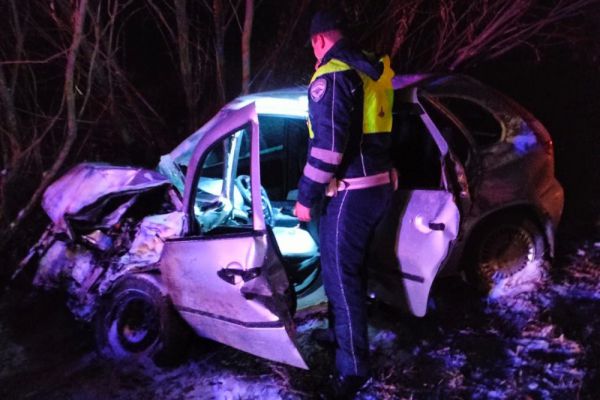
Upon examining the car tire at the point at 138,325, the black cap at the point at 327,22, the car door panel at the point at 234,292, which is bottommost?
the car tire at the point at 138,325

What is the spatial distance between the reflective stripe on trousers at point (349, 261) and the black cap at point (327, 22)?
2.77 feet

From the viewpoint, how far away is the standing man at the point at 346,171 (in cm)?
256

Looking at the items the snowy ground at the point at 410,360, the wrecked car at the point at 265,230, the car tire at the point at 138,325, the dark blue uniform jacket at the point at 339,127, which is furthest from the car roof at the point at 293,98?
the snowy ground at the point at 410,360

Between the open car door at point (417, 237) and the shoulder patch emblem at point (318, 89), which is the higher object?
the shoulder patch emblem at point (318, 89)

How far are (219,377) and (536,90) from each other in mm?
6243

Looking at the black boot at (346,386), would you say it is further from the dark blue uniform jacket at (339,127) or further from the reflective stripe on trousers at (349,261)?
the dark blue uniform jacket at (339,127)

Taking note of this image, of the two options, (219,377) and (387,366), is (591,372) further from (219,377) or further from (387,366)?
(219,377)

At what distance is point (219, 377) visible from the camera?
10.6ft

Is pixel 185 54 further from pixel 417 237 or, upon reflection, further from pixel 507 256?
pixel 507 256

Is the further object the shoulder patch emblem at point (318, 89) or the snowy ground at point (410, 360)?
the snowy ground at point (410, 360)

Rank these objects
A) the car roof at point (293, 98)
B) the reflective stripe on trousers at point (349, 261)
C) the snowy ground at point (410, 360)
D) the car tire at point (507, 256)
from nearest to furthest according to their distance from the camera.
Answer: the reflective stripe on trousers at point (349, 261) < the snowy ground at point (410, 360) < the car roof at point (293, 98) < the car tire at point (507, 256)

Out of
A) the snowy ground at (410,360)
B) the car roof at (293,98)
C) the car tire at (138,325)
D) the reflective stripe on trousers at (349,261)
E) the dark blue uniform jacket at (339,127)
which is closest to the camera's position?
the dark blue uniform jacket at (339,127)

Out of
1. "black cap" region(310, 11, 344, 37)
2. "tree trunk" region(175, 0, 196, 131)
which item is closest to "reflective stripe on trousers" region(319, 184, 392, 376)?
"black cap" region(310, 11, 344, 37)

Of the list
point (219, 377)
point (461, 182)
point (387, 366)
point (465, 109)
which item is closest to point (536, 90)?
point (465, 109)
